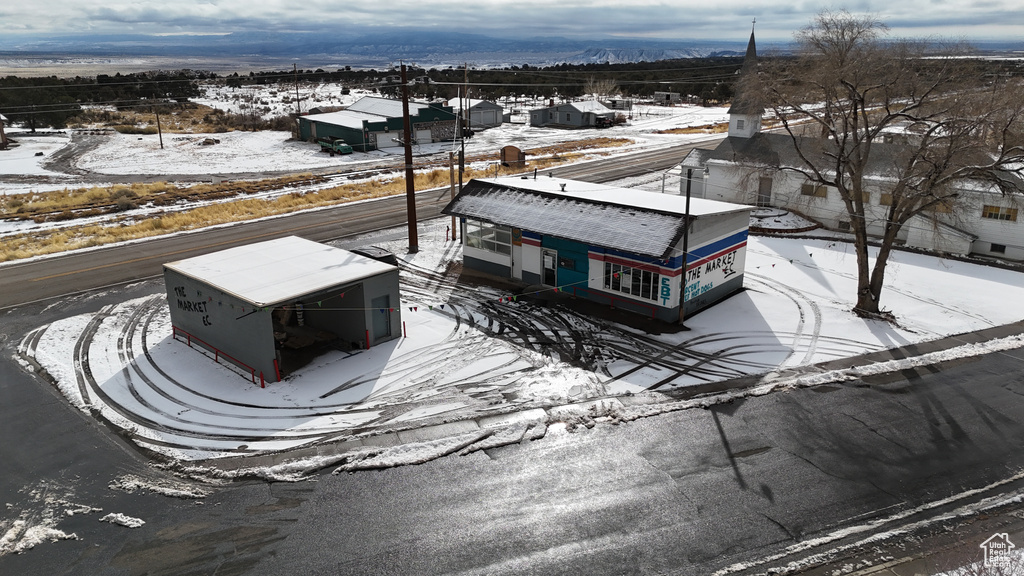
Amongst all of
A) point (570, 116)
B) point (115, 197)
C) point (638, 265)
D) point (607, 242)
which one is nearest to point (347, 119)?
point (115, 197)

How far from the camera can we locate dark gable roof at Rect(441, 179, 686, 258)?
85.1 feet

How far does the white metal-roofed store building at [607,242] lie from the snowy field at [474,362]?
171 centimetres

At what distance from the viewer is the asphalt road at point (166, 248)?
101 feet

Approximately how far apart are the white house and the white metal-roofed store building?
178 inches

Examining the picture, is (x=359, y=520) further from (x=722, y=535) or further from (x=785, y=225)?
(x=785, y=225)

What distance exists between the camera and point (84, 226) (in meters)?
42.6

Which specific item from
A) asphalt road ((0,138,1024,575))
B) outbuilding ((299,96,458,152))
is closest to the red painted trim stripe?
asphalt road ((0,138,1024,575))

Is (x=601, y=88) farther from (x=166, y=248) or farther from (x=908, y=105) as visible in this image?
(x=908, y=105)

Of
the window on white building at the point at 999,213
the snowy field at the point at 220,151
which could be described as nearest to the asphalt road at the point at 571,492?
the window on white building at the point at 999,213

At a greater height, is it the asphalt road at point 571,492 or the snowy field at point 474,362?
the snowy field at point 474,362

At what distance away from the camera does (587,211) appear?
28.9 m

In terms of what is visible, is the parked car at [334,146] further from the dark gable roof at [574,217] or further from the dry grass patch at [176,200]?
the dark gable roof at [574,217]

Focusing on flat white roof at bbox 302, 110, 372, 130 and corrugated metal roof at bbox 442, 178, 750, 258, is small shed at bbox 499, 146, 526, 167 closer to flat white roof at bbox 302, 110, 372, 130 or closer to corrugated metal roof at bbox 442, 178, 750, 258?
flat white roof at bbox 302, 110, 372, 130

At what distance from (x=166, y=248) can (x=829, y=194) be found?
3953cm
